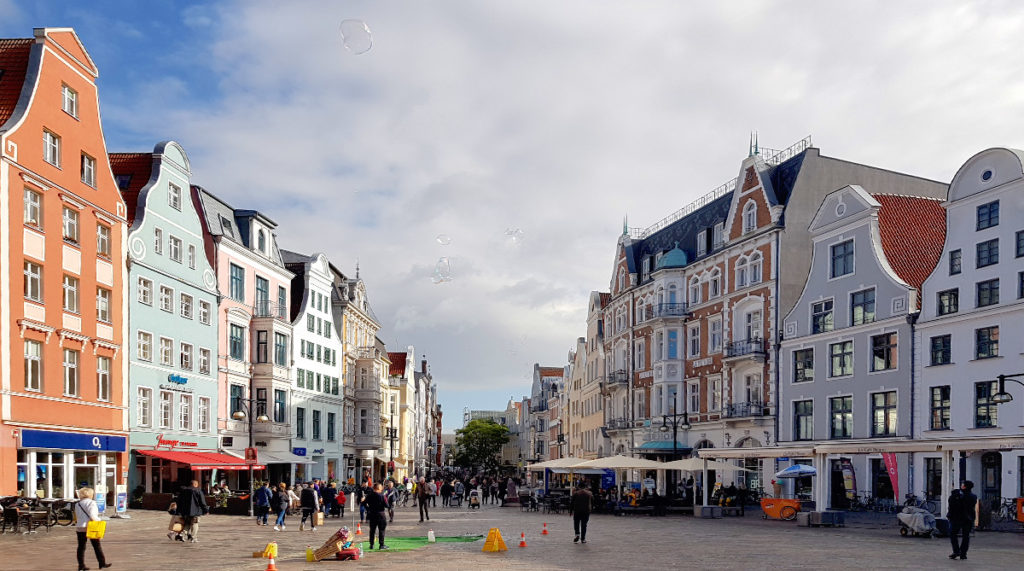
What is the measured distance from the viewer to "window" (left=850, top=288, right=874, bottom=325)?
4747 cm

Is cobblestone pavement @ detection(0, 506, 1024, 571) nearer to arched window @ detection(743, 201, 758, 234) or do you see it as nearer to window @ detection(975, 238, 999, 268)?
window @ detection(975, 238, 999, 268)

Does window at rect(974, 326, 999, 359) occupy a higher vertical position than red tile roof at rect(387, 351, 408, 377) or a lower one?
higher

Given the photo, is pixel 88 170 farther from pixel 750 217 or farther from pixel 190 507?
pixel 750 217

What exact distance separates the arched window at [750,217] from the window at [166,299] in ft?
101

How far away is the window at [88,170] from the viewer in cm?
3956

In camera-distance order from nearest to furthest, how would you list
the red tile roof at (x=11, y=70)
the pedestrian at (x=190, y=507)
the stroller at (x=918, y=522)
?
the pedestrian at (x=190, y=507), the stroller at (x=918, y=522), the red tile roof at (x=11, y=70)

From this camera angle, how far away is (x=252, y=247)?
193 ft

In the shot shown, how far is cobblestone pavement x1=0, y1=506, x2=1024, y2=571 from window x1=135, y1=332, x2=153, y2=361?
922 cm

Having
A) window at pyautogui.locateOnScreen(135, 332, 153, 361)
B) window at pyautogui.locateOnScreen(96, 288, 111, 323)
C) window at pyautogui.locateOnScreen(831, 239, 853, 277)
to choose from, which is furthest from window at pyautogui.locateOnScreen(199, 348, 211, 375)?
window at pyautogui.locateOnScreen(831, 239, 853, 277)

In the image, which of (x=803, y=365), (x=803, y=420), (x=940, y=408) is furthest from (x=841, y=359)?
(x=940, y=408)

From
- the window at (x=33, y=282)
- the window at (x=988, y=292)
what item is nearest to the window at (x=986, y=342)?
the window at (x=988, y=292)

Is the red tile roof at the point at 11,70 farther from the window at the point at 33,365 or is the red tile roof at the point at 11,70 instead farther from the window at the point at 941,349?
the window at the point at 941,349

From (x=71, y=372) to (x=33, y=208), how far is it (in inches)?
247

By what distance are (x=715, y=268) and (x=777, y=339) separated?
8076 mm
